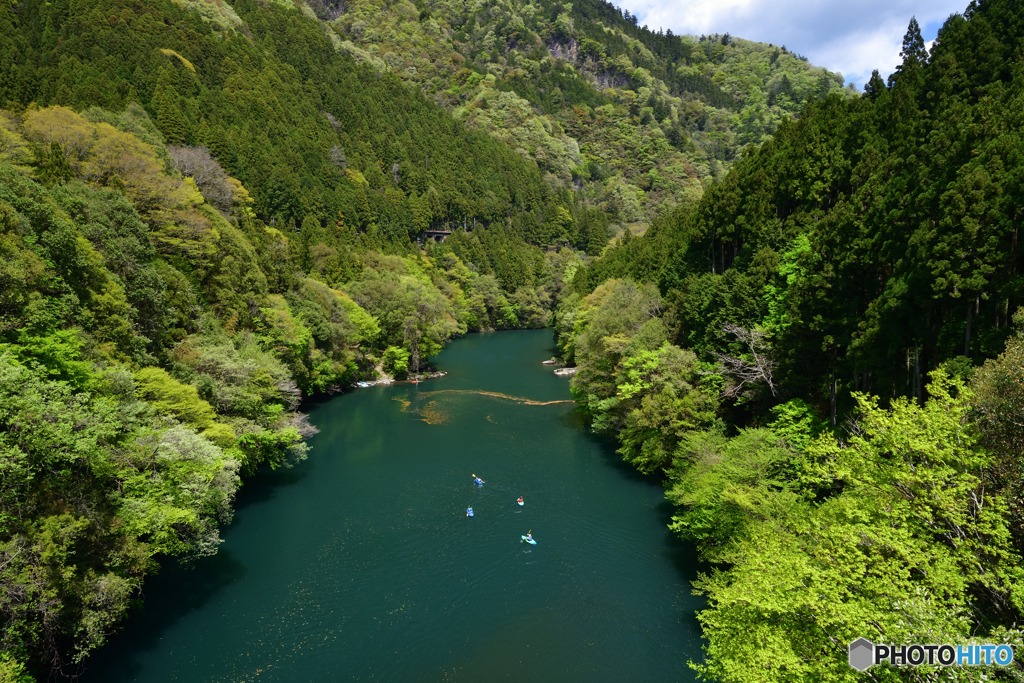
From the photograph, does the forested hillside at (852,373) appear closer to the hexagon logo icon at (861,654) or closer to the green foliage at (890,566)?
the green foliage at (890,566)

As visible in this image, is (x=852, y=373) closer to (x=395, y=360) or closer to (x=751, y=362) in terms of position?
(x=751, y=362)

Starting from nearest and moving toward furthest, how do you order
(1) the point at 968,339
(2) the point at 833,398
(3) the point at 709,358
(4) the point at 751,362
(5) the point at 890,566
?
(5) the point at 890,566
(1) the point at 968,339
(2) the point at 833,398
(4) the point at 751,362
(3) the point at 709,358

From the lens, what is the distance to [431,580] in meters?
24.5

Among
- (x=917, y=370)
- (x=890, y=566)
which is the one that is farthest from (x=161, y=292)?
(x=917, y=370)

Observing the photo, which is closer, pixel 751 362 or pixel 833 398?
pixel 833 398

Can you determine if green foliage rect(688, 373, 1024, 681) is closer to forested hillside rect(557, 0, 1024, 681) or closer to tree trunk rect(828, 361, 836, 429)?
forested hillside rect(557, 0, 1024, 681)

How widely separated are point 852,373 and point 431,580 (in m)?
22.1

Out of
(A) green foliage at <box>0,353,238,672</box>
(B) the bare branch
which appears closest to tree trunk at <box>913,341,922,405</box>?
(B) the bare branch

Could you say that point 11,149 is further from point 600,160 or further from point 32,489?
point 600,160

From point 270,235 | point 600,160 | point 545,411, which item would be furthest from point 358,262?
point 600,160

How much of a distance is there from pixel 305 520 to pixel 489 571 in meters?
12.0

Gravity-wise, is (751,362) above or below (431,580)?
above

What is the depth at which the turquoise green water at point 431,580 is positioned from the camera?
1931 centimetres

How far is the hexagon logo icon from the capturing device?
10117 mm
